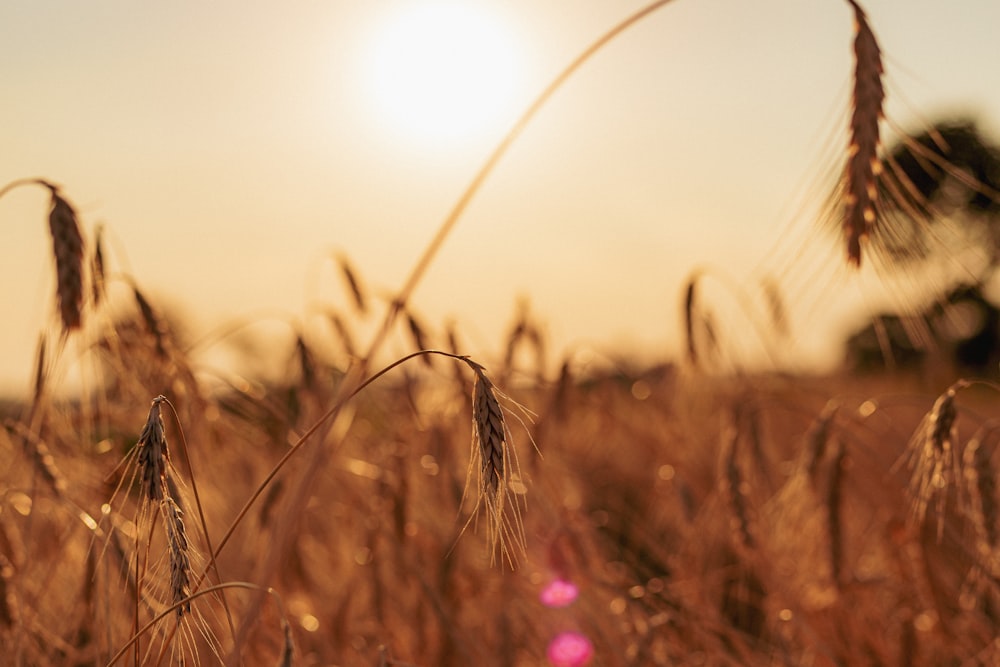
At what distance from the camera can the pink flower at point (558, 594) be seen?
232 centimetres

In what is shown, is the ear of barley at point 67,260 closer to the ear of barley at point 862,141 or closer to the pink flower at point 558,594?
the ear of barley at point 862,141

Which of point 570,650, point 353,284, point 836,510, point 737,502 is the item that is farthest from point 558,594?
point 353,284

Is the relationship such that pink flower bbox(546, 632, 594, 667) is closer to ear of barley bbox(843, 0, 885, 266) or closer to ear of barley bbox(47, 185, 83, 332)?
ear of barley bbox(843, 0, 885, 266)

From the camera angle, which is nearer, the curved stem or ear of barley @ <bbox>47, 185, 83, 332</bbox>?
the curved stem

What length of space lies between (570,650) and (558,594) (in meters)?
0.14

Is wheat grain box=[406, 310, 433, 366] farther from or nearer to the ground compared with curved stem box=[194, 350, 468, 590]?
nearer to the ground

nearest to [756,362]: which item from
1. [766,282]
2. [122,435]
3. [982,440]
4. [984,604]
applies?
[766,282]

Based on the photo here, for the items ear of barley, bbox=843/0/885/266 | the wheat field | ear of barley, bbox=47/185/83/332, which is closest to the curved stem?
the wheat field

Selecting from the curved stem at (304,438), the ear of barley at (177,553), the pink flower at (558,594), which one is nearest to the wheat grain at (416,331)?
the pink flower at (558,594)

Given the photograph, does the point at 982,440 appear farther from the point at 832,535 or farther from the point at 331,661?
the point at 331,661

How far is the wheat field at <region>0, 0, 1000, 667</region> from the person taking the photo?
134cm

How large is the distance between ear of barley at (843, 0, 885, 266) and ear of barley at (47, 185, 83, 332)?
1.20m

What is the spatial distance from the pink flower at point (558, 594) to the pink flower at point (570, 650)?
83mm

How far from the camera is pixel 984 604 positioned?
9.43 feet
